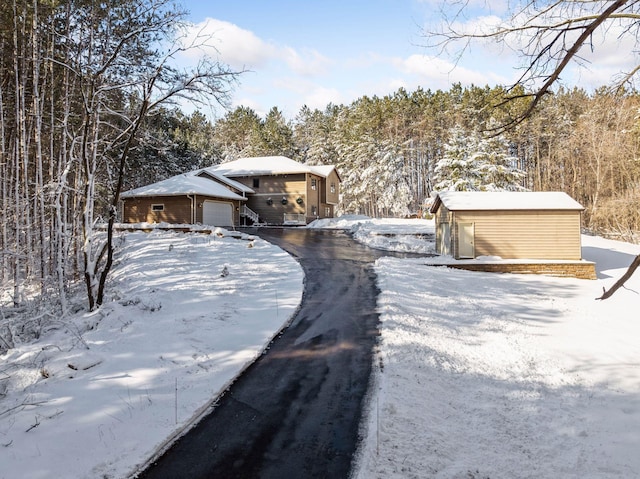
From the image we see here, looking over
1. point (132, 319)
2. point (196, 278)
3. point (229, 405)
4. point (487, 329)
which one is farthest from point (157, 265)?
point (487, 329)

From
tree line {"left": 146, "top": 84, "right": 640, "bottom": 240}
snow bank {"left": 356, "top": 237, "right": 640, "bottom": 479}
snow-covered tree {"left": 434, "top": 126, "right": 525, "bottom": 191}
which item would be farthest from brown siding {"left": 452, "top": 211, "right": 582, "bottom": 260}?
snow-covered tree {"left": 434, "top": 126, "right": 525, "bottom": 191}

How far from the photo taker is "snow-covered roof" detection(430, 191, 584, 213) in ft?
57.8

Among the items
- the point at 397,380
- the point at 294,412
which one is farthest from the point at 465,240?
the point at 294,412

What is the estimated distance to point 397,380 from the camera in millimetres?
5824

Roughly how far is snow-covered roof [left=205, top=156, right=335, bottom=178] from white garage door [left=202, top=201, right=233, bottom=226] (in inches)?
251

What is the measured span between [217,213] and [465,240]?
63.6 ft

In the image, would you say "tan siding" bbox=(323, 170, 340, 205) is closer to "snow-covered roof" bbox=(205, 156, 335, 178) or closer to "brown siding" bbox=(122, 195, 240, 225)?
"snow-covered roof" bbox=(205, 156, 335, 178)

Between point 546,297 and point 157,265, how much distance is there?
1447cm

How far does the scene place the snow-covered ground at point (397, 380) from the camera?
403 cm

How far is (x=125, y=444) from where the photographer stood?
417 centimetres

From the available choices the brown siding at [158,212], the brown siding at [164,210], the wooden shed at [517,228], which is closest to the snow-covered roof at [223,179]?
the brown siding at [164,210]

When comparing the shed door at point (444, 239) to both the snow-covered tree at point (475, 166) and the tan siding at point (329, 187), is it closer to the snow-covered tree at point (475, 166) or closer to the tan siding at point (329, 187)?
the snow-covered tree at point (475, 166)

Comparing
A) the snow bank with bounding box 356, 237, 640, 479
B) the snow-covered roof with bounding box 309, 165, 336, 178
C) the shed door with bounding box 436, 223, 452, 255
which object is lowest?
the snow bank with bounding box 356, 237, 640, 479

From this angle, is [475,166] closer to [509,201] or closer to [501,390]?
[509,201]
